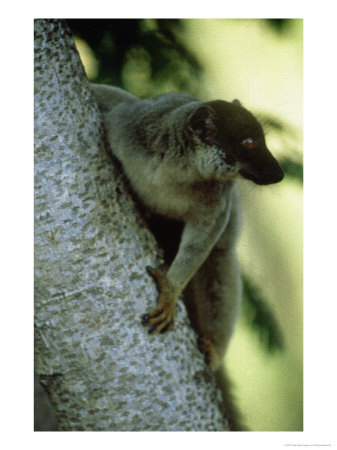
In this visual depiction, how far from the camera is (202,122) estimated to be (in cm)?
219

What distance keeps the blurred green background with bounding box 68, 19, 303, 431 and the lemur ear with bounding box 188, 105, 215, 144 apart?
341 millimetres

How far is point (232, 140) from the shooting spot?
7.34 ft

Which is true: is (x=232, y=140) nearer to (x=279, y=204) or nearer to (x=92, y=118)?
(x=279, y=204)

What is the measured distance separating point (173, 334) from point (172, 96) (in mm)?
1228

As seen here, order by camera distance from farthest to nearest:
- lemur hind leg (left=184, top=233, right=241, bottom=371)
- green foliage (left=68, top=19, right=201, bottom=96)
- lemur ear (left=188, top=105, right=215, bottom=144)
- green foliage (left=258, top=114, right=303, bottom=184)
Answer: lemur hind leg (left=184, top=233, right=241, bottom=371) < green foliage (left=258, top=114, right=303, bottom=184) < green foliage (left=68, top=19, right=201, bottom=96) < lemur ear (left=188, top=105, right=215, bottom=144)

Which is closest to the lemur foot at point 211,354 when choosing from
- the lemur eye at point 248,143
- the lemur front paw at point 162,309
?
the lemur front paw at point 162,309

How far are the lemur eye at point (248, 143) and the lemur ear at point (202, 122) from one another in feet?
0.50

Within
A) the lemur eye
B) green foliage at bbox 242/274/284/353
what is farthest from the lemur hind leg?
the lemur eye

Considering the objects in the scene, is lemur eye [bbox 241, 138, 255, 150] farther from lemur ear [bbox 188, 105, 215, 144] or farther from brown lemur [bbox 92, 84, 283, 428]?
lemur ear [bbox 188, 105, 215, 144]

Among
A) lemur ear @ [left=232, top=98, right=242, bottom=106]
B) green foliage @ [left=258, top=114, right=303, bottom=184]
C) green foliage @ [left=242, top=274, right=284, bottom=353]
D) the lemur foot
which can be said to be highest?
lemur ear @ [left=232, top=98, right=242, bottom=106]

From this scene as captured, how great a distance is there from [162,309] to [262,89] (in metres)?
1.24

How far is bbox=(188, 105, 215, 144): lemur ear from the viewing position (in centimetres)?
218

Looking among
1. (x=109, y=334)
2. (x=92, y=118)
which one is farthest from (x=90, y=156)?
(x=109, y=334)

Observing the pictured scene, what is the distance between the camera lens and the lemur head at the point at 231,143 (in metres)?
2.20
